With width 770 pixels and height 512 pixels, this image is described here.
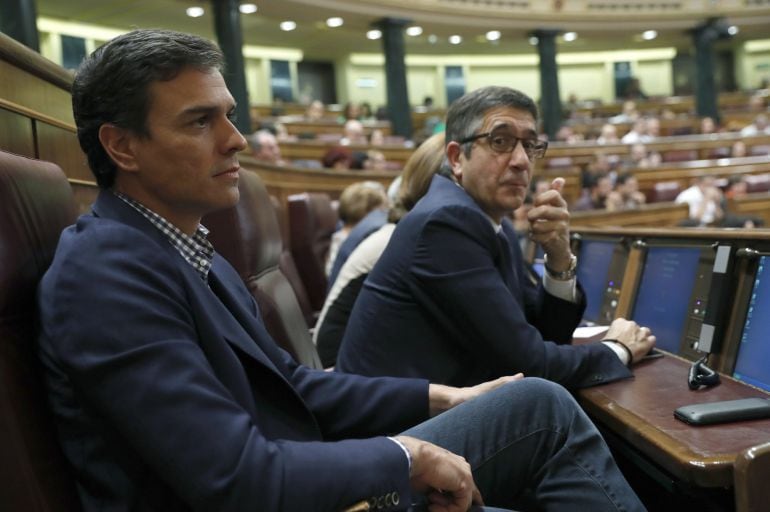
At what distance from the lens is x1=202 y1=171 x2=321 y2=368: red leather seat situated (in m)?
0.97

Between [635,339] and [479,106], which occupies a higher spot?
[479,106]

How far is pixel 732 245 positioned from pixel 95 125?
761 millimetres

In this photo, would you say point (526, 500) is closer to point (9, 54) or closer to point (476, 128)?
point (476, 128)

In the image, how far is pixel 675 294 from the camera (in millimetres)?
1054

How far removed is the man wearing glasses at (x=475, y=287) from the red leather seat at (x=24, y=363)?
19.8 inches

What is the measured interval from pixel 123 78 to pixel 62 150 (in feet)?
1.64

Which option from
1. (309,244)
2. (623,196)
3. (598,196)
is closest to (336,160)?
(598,196)

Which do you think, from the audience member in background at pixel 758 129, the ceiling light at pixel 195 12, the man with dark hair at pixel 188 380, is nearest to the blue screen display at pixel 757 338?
the man with dark hair at pixel 188 380

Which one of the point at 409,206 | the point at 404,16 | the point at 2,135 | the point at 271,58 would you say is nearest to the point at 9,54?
the point at 2,135

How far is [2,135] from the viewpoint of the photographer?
766 mm

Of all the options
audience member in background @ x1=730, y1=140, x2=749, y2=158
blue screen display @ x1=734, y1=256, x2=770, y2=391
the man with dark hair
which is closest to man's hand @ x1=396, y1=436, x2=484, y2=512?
the man with dark hair

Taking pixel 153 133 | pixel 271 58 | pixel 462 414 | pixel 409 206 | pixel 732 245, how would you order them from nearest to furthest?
pixel 153 133, pixel 462 414, pixel 732 245, pixel 409 206, pixel 271 58

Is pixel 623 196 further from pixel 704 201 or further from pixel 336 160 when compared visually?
pixel 336 160

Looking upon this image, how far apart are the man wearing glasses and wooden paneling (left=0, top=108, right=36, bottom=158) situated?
1.59 ft
